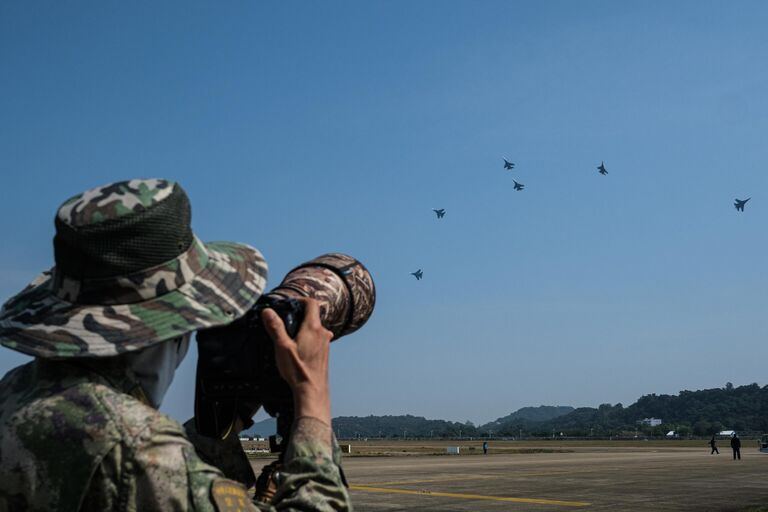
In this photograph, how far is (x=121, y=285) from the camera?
5.12 feet

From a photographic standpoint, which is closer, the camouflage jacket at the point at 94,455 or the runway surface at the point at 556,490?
the camouflage jacket at the point at 94,455

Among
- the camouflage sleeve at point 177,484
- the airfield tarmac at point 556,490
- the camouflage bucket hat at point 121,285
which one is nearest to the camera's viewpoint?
the camouflage sleeve at point 177,484

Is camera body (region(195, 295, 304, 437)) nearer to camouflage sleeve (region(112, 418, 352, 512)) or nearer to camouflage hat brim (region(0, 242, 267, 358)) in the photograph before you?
camouflage hat brim (region(0, 242, 267, 358))

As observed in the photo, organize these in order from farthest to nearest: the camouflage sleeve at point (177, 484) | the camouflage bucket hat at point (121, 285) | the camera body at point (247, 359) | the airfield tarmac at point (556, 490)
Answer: the airfield tarmac at point (556, 490), the camera body at point (247, 359), the camouflage bucket hat at point (121, 285), the camouflage sleeve at point (177, 484)

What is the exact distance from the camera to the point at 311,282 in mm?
1987

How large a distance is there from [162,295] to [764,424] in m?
221

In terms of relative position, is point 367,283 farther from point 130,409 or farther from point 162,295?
point 130,409

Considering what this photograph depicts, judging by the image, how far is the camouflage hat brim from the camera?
1490 millimetres

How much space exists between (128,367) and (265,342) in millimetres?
317

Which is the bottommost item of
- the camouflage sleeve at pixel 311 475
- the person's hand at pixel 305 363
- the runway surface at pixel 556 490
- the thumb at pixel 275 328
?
the runway surface at pixel 556 490

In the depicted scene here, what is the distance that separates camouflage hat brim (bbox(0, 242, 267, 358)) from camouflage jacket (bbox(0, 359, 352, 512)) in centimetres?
7

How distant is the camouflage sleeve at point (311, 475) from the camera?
5.08 feet

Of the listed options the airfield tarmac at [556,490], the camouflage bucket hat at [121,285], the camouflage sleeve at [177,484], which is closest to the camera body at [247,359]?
the camouflage bucket hat at [121,285]

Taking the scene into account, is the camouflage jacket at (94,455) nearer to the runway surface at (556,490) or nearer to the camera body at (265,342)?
the camera body at (265,342)
